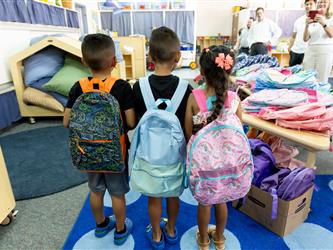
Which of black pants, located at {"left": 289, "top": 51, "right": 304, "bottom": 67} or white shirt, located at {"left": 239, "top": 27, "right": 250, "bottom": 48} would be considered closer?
black pants, located at {"left": 289, "top": 51, "right": 304, "bottom": 67}

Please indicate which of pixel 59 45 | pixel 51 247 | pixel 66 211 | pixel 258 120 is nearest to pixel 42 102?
pixel 59 45

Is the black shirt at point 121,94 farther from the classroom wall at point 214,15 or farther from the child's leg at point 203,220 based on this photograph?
the classroom wall at point 214,15

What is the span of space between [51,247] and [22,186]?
2.29ft

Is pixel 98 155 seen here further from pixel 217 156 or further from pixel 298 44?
pixel 298 44

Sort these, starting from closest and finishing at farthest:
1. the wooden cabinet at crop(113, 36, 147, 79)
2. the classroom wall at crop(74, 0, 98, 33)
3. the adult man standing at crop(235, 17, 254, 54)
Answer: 1. the adult man standing at crop(235, 17, 254, 54)
2. the wooden cabinet at crop(113, 36, 147, 79)
3. the classroom wall at crop(74, 0, 98, 33)

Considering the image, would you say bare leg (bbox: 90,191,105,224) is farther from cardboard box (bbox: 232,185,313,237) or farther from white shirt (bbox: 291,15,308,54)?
white shirt (bbox: 291,15,308,54)

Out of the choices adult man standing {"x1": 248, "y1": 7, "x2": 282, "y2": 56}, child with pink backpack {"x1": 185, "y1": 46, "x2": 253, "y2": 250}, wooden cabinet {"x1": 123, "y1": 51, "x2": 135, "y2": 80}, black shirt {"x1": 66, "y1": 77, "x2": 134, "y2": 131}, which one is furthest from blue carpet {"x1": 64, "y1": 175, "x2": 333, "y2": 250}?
wooden cabinet {"x1": 123, "y1": 51, "x2": 135, "y2": 80}

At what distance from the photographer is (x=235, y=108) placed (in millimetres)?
1019

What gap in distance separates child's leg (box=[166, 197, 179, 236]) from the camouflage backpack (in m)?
0.33

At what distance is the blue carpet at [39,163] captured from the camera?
179 centimetres

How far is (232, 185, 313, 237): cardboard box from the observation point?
128 centimetres

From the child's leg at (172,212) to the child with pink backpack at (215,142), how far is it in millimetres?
199

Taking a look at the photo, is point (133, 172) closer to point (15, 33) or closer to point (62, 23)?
point (15, 33)

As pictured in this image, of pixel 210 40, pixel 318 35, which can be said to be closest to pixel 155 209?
pixel 318 35
